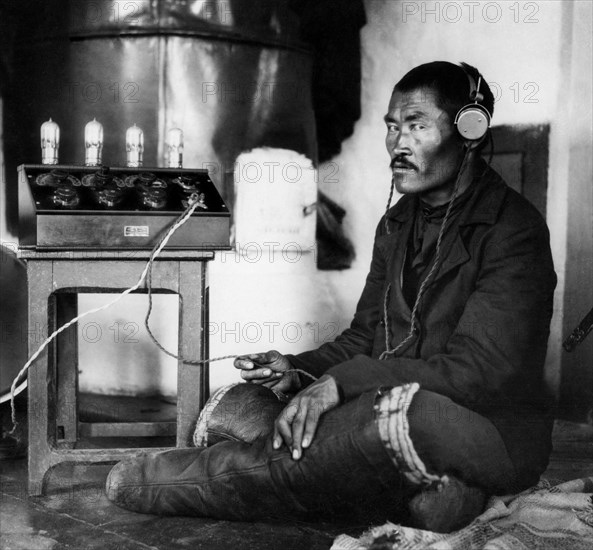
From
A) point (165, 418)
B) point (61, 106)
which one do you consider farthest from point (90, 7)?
point (165, 418)

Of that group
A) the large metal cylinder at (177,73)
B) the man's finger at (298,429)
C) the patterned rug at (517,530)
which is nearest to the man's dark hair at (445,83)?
the man's finger at (298,429)

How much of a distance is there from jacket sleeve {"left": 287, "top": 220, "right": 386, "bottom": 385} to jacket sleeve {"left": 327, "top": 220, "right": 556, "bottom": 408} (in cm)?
35

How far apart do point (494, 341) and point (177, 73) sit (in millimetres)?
2295

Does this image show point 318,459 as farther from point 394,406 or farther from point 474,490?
point 474,490

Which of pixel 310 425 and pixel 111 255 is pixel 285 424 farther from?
pixel 111 255

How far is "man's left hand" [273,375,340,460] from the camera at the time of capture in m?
1.91

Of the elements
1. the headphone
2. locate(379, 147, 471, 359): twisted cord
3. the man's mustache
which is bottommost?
locate(379, 147, 471, 359): twisted cord

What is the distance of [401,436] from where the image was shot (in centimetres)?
180

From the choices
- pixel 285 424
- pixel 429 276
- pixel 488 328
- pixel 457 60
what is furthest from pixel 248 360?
pixel 457 60

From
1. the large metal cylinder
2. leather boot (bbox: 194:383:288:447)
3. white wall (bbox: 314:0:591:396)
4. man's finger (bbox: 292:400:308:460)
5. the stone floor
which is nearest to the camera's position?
man's finger (bbox: 292:400:308:460)

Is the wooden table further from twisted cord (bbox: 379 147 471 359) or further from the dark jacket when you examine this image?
twisted cord (bbox: 379 147 471 359)

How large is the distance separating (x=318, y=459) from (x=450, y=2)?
2.52 meters

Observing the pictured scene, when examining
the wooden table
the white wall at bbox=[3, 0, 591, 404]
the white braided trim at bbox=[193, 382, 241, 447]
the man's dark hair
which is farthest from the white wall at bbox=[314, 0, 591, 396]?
the white braided trim at bbox=[193, 382, 241, 447]

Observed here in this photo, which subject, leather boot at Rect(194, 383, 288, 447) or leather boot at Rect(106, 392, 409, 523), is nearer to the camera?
leather boot at Rect(106, 392, 409, 523)
